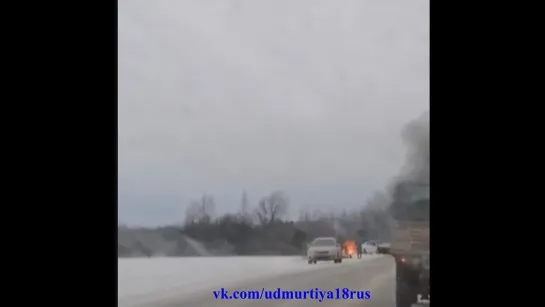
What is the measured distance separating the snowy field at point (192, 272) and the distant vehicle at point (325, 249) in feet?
0.14

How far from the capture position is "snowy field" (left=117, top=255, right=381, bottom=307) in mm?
1964

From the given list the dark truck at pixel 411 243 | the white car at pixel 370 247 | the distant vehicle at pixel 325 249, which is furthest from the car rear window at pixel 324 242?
the dark truck at pixel 411 243

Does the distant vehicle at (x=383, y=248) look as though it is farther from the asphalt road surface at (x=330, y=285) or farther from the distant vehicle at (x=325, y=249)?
the distant vehicle at (x=325, y=249)

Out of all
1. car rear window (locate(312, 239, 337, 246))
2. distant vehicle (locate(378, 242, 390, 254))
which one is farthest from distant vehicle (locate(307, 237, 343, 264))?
distant vehicle (locate(378, 242, 390, 254))

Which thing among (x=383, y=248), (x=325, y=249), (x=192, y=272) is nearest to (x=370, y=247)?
(x=383, y=248)

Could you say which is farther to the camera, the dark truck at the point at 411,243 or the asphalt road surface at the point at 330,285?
the asphalt road surface at the point at 330,285

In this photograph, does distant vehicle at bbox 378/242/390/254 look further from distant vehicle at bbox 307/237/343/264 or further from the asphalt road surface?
distant vehicle at bbox 307/237/343/264

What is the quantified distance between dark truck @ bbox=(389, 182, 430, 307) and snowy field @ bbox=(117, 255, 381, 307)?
0.12m

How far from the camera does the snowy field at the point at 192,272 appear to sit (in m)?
1.96
